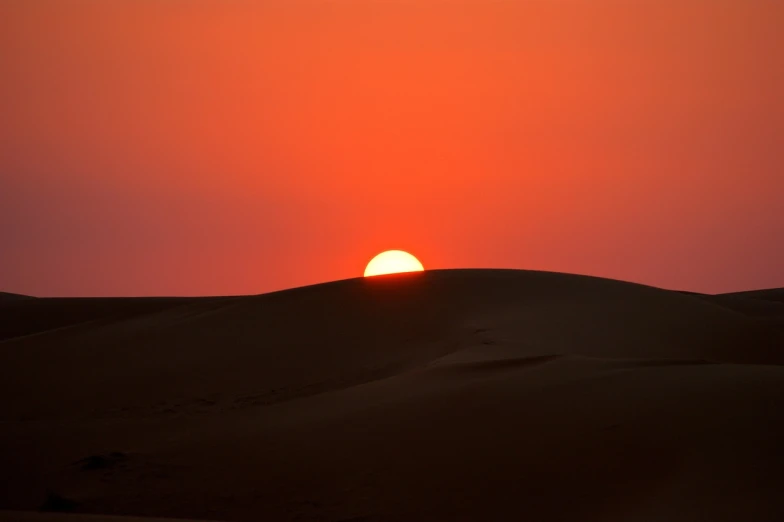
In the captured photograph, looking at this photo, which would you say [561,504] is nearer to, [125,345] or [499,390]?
[499,390]

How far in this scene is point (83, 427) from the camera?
26.1 feet

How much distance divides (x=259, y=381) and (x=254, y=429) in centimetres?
300

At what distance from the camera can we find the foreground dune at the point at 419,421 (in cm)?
510

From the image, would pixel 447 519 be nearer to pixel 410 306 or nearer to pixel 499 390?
pixel 499 390

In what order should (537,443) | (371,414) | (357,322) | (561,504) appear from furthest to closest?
(357,322)
(371,414)
(537,443)
(561,504)

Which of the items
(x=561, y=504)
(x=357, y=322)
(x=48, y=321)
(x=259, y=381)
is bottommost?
(x=561, y=504)

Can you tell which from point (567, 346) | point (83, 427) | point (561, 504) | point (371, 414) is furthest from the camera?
point (567, 346)

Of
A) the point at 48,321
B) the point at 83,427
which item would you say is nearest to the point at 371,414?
the point at 83,427

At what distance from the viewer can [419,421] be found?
6.45 m

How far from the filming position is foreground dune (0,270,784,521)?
510cm

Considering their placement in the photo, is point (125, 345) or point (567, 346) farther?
point (125, 345)

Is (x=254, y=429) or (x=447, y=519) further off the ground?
(x=254, y=429)

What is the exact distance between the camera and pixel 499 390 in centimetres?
682

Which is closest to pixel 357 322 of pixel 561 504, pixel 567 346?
pixel 567 346
